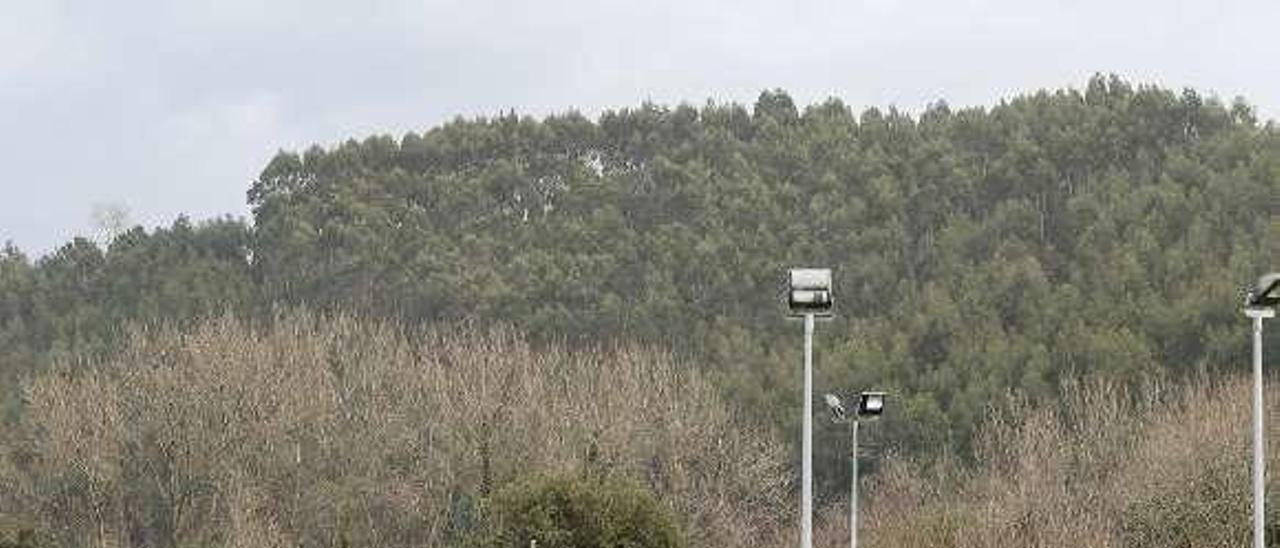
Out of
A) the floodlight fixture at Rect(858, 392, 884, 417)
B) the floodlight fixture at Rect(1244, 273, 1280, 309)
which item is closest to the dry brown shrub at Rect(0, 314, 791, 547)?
the floodlight fixture at Rect(858, 392, 884, 417)

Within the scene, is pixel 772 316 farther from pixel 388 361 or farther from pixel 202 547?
→ pixel 202 547

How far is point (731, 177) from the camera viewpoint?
253 ft

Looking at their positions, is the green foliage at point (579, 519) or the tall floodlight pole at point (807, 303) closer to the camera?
the tall floodlight pole at point (807, 303)

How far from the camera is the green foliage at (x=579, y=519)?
90.3 feet

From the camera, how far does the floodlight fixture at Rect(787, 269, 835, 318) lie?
12.2 meters

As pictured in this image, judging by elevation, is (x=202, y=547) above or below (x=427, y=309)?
below

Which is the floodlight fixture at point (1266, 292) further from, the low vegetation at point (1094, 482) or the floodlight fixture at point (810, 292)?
the low vegetation at point (1094, 482)

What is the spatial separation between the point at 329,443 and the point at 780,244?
2604cm

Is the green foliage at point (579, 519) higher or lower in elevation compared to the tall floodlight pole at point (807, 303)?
lower

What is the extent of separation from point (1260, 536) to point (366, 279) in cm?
5892

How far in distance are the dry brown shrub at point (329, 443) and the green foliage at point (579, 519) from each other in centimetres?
1670

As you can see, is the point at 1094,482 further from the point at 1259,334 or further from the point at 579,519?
the point at 1259,334

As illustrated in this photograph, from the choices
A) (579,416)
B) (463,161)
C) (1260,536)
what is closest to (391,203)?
(463,161)

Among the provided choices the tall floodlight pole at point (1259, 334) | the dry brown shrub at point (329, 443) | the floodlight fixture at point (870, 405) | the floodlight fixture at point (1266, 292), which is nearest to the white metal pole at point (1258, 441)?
the tall floodlight pole at point (1259, 334)
